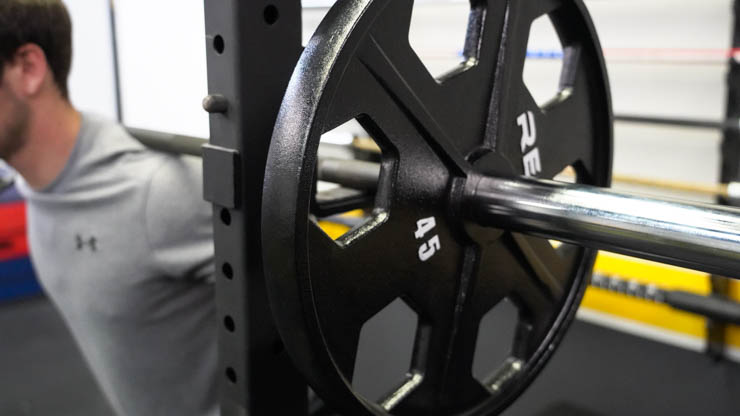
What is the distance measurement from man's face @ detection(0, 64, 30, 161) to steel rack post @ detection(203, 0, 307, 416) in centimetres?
78

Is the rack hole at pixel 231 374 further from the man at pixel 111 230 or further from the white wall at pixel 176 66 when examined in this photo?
the man at pixel 111 230

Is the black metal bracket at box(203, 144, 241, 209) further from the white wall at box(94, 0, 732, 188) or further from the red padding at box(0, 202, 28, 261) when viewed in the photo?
the red padding at box(0, 202, 28, 261)

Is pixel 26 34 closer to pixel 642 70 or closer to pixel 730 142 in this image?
pixel 730 142

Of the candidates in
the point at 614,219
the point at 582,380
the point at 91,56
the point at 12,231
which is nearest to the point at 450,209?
the point at 614,219

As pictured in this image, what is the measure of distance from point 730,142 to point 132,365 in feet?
7.14

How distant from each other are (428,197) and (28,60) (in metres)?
0.88

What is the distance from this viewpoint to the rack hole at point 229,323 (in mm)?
572

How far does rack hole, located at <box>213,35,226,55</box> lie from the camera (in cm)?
52

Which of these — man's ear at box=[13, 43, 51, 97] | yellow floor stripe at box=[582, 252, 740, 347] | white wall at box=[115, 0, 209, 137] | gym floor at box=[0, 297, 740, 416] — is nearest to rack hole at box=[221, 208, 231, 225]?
white wall at box=[115, 0, 209, 137]

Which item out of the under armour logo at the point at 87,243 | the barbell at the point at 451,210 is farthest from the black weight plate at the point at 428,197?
the under armour logo at the point at 87,243

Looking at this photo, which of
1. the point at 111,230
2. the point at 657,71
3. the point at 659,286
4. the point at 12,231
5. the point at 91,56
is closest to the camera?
the point at 111,230

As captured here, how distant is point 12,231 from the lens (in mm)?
3145

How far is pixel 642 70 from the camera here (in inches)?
108

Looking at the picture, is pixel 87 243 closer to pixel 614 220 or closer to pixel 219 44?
pixel 219 44
